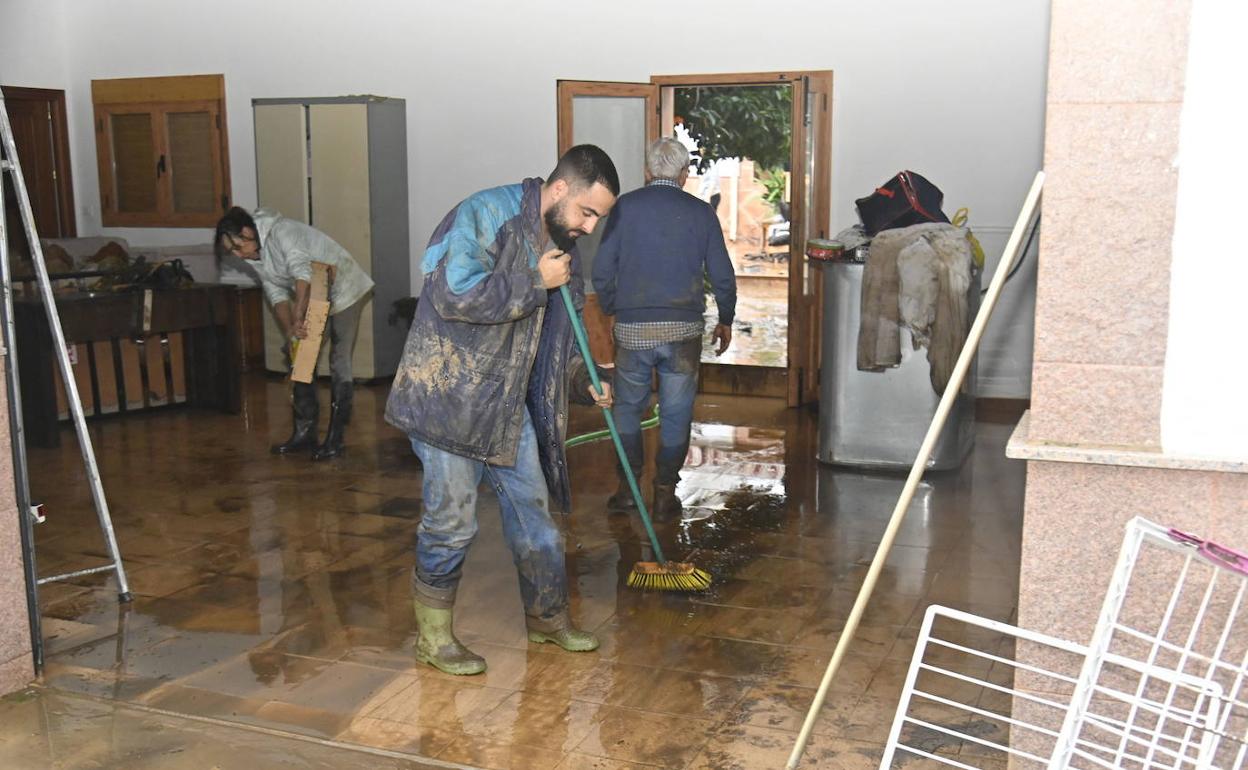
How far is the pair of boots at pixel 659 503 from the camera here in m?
5.45

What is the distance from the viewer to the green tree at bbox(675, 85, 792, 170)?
9477 millimetres

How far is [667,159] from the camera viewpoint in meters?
5.30

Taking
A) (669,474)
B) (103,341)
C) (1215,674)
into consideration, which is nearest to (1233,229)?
(1215,674)

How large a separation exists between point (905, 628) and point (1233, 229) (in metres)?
2.00

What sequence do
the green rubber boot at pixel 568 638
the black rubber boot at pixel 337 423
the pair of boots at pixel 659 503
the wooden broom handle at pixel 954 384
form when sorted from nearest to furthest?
1. the wooden broom handle at pixel 954 384
2. the green rubber boot at pixel 568 638
3. the pair of boots at pixel 659 503
4. the black rubber boot at pixel 337 423

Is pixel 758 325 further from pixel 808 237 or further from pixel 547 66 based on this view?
pixel 547 66

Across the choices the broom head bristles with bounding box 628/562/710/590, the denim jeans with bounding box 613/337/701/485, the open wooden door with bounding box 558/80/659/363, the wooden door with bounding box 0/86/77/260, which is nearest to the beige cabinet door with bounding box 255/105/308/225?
the open wooden door with bounding box 558/80/659/363

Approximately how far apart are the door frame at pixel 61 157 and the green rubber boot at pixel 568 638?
27.3 ft

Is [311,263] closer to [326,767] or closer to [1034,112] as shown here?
[326,767]

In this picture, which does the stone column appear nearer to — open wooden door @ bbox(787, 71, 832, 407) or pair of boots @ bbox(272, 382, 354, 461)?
pair of boots @ bbox(272, 382, 354, 461)

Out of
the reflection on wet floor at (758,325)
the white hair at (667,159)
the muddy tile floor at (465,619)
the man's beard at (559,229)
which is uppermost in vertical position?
the white hair at (667,159)

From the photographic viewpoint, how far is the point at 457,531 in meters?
3.71

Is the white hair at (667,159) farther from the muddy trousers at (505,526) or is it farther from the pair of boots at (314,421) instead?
the pair of boots at (314,421)

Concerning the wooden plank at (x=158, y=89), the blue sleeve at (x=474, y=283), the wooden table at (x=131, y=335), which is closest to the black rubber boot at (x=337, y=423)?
the wooden table at (x=131, y=335)
